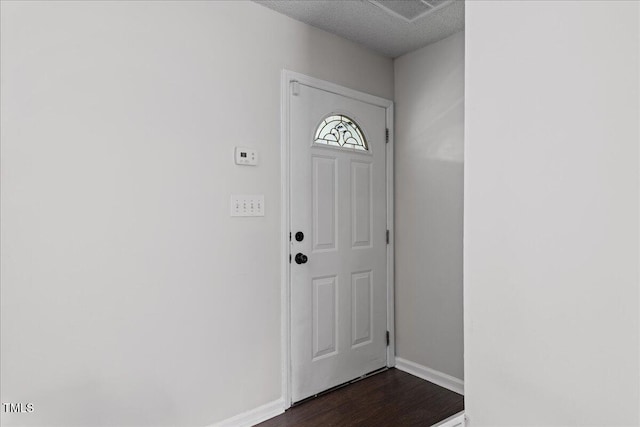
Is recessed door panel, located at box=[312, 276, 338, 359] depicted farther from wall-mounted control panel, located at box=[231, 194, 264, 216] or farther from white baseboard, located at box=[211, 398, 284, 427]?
wall-mounted control panel, located at box=[231, 194, 264, 216]

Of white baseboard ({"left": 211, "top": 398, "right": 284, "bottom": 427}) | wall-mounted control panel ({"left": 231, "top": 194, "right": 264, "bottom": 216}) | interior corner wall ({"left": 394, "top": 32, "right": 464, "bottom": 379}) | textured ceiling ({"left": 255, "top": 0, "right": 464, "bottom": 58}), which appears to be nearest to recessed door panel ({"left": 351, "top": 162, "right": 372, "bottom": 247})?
interior corner wall ({"left": 394, "top": 32, "right": 464, "bottom": 379})

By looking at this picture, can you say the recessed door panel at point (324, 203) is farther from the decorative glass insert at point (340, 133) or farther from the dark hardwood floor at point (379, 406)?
the dark hardwood floor at point (379, 406)

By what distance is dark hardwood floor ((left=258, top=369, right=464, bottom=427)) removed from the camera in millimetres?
2115

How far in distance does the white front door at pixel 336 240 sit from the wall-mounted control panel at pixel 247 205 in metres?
0.24

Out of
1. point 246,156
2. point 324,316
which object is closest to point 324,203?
point 246,156

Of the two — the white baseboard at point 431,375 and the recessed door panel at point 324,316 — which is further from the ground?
the recessed door panel at point 324,316

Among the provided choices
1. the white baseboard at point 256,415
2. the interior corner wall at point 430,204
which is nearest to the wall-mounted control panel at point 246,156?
the interior corner wall at point 430,204

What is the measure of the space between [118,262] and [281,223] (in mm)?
893

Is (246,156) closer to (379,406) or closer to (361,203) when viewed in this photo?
(361,203)

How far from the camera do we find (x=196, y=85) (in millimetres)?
1930

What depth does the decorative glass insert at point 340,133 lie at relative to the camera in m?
2.49
